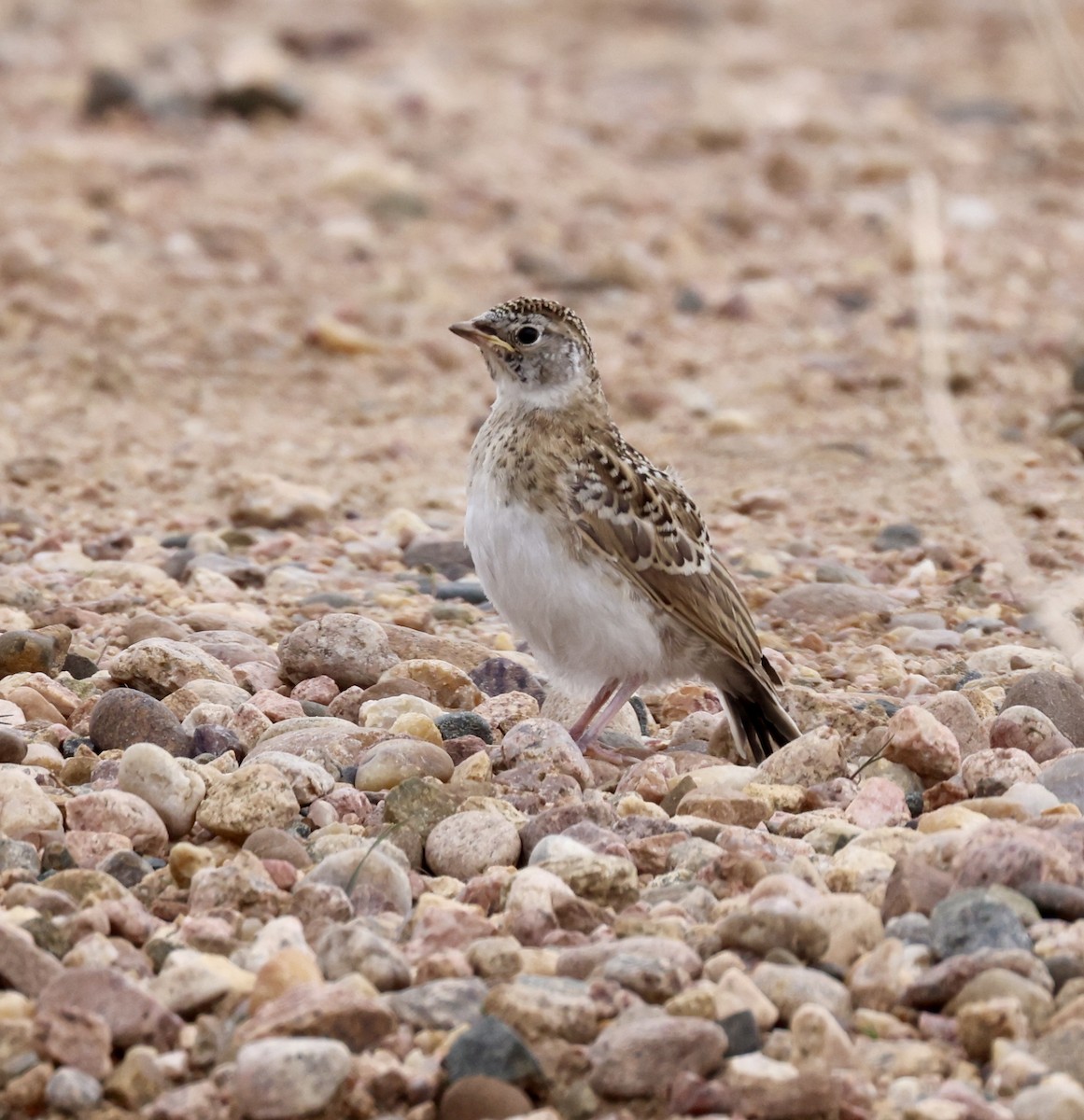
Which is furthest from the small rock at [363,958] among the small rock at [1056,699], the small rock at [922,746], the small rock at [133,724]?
the small rock at [1056,699]

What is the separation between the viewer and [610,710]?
213 inches

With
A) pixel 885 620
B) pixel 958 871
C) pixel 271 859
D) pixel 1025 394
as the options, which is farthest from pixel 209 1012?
pixel 1025 394

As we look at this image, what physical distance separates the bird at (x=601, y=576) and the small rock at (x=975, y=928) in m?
1.45

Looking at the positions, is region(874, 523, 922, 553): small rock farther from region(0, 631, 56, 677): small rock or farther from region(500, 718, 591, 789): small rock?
region(0, 631, 56, 677): small rock

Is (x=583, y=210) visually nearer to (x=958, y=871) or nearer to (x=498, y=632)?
(x=498, y=632)

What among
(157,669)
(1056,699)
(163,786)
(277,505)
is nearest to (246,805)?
(163,786)

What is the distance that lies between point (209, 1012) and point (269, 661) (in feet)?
7.16

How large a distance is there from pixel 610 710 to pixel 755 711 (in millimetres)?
403

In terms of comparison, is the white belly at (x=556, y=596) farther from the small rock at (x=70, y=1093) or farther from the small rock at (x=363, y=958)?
the small rock at (x=70, y=1093)

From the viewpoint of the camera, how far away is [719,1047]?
3359 millimetres

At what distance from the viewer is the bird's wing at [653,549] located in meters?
5.30

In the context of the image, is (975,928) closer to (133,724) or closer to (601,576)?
(601,576)

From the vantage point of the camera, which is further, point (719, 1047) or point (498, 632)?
point (498, 632)

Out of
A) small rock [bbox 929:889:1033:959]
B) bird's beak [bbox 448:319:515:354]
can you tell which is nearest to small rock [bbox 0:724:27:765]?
bird's beak [bbox 448:319:515:354]
